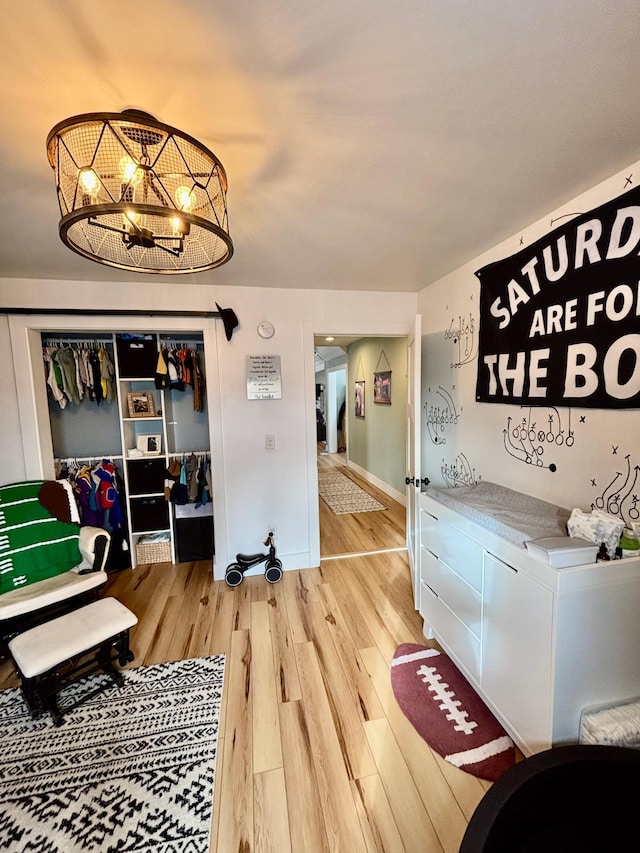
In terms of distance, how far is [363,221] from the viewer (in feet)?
5.85

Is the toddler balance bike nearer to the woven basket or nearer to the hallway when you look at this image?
the hallway

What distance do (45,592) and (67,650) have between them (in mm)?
473

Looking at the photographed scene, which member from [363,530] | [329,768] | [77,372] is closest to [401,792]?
[329,768]

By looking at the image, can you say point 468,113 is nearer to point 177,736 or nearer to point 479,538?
point 479,538

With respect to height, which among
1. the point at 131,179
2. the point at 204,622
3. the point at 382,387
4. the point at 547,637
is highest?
the point at 131,179

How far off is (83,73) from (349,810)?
98.3 inches

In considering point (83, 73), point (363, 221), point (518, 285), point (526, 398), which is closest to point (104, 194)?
point (83, 73)

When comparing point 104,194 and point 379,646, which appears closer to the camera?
point 104,194

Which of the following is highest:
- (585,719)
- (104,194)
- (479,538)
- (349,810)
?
(104,194)

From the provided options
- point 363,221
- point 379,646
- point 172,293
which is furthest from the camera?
point 172,293

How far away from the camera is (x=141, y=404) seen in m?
3.20

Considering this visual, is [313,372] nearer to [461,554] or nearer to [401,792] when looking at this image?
[461,554]

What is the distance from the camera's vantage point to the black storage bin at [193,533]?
324cm

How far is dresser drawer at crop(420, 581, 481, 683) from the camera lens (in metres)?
1.68
